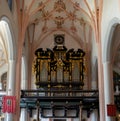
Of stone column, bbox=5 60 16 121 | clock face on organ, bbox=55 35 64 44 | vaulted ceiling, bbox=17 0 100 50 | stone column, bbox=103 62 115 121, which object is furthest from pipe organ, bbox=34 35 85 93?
stone column, bbox=103 62 115 121

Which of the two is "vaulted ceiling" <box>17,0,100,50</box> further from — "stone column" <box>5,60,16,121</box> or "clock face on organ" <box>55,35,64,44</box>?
"stone column" <box>5,60,16,121</box>

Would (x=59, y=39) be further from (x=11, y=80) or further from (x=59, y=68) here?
(x=11, y=80)

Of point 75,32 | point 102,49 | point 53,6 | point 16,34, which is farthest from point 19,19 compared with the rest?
point 75,32

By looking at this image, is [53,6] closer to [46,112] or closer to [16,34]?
[16,34]

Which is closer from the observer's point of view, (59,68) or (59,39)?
(59,68)

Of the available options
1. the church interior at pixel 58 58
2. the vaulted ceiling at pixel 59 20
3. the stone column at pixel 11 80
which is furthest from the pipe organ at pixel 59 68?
the stone column at pixel 11 80

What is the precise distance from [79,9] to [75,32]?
15.0ft

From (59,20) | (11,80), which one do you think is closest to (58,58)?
(59,20)

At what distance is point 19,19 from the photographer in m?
18.8

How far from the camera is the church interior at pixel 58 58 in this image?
1812cm

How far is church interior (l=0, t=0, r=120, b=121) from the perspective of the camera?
59.5 ft

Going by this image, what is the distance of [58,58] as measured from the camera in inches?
946

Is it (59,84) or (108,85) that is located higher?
(59,84)

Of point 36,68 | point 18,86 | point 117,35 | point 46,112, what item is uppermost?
point 117,35
